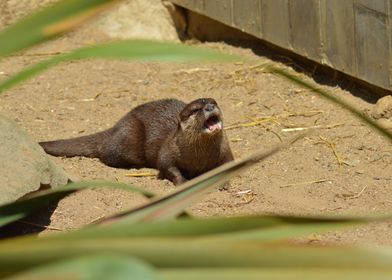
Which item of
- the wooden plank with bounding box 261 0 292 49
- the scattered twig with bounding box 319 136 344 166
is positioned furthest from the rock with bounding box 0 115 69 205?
the wooden plank with bounding box 261 0 292 49

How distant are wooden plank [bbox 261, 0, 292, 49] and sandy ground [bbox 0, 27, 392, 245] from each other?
0.23m

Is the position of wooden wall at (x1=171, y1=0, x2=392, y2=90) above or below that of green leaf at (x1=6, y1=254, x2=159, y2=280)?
below

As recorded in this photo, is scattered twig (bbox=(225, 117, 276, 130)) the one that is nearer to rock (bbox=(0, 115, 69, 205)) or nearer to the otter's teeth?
the otter's teeth

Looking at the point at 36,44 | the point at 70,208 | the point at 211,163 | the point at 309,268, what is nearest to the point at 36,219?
the point at 70,208

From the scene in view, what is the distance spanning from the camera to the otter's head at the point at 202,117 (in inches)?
220

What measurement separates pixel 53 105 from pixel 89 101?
24 centimetres

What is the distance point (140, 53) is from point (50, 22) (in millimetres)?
156

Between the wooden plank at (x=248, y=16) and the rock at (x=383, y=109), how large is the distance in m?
1.36

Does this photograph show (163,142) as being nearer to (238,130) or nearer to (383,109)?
(238,130)

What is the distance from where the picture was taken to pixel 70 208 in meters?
4.86

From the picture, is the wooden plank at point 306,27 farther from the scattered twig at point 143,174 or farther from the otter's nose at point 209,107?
the scattered twig at point 143,174

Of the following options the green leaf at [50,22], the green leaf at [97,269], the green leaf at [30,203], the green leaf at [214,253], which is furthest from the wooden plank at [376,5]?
the green leaf at [97,269]

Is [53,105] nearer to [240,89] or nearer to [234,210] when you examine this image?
[240,89]

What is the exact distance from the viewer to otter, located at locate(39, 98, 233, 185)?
5859 mm
